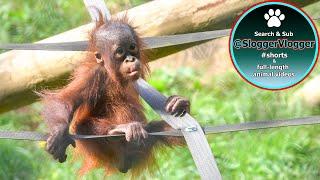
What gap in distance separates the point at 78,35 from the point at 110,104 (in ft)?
0.98

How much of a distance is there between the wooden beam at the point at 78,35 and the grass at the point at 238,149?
538mm

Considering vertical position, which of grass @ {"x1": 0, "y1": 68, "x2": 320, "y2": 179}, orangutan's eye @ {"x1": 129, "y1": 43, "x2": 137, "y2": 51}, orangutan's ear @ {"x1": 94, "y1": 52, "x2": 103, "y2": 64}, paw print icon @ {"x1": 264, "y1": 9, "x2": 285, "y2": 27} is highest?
paw print icon @ {"x1": 264, "y1": 9, "x2": 285, "y2": 27}

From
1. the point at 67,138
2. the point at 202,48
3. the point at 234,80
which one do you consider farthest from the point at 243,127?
the point at 202,48

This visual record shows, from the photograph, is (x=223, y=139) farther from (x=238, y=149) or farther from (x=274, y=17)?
(x=274, y=17)

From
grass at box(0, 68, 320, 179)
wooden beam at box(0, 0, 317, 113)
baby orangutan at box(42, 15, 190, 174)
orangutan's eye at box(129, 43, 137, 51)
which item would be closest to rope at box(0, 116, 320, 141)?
baby orangutan at box(42, 15, 190, 174)

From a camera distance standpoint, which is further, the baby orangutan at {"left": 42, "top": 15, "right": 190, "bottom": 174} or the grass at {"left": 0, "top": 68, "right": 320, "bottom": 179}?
the grass at {"left": 0, "top": 68, "right": 320, "bottom": 179}

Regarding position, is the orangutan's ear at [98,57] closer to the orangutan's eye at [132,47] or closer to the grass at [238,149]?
the orangutan's eye at [132,47]

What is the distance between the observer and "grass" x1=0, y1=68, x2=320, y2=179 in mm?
3143

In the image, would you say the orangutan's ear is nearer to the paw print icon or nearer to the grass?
the paw print icon

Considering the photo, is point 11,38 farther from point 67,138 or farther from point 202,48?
point 67,138

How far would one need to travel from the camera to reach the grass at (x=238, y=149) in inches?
124

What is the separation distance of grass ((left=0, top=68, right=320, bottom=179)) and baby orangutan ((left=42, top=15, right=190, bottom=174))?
63 cm

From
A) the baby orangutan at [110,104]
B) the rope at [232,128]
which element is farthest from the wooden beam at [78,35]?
the rope at [232,128]

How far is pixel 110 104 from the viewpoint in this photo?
2.37m
